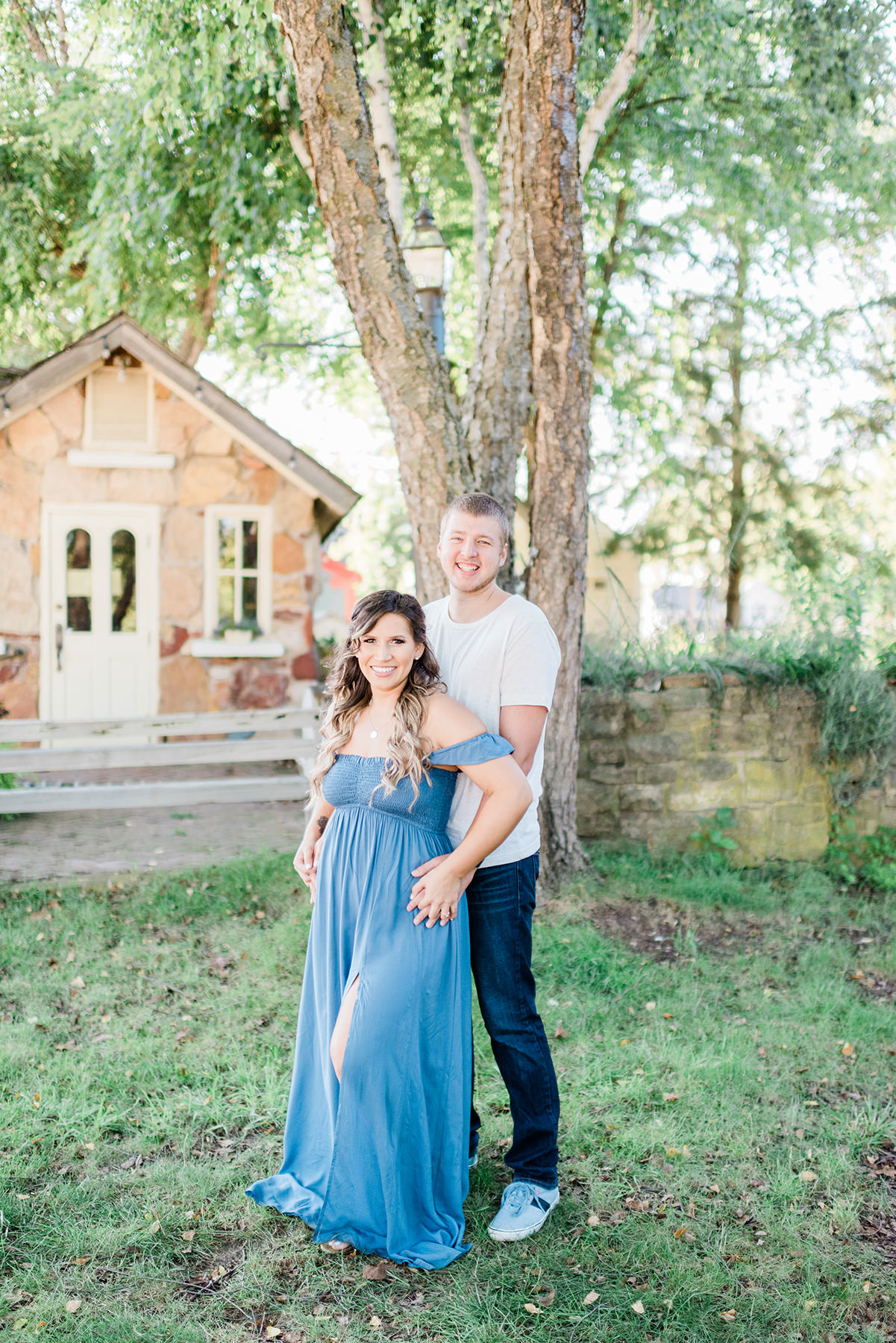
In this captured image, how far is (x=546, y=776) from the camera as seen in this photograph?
19.1 ft

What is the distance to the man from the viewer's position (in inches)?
110

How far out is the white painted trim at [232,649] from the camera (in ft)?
34.0

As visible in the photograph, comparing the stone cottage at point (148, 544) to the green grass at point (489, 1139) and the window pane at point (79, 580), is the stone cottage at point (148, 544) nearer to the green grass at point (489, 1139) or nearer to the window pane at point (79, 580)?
the window pane at point (79, 580)

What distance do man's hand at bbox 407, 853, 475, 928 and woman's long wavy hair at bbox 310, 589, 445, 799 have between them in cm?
20

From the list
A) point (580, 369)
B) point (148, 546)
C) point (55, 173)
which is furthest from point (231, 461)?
point (580, 369)

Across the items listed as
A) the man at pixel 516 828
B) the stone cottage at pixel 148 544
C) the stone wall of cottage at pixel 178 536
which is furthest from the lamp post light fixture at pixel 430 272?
the man at pixel 516 828

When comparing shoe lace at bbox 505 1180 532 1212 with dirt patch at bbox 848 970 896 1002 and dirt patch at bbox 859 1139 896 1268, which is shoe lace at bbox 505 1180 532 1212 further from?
dirt patch at bbox 848 970 896 1002

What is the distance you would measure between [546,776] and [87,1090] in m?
2.96

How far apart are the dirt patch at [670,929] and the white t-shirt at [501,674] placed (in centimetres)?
268

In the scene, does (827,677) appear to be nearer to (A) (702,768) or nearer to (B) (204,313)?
(A) (702,768)

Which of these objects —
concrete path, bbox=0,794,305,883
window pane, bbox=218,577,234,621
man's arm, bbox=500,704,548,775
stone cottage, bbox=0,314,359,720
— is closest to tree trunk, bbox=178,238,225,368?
stone cottage, bbox=0,314,359,720

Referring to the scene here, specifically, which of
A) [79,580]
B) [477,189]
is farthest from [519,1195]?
[79,580]

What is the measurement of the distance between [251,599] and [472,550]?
320 inches

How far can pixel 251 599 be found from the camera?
1067 cm
